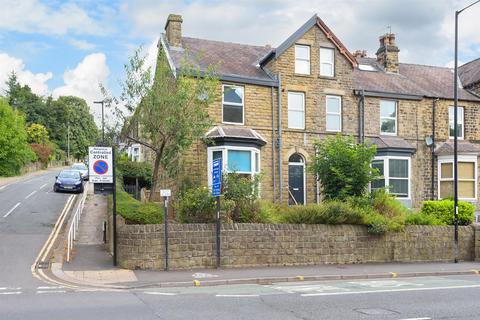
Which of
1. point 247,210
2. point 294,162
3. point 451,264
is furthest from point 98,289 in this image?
point 294,162

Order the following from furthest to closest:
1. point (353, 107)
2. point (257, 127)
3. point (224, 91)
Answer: point (353, 107) < point (257, 127) < point (224, 91)

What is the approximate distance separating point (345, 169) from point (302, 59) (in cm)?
732

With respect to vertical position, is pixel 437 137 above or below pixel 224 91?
below

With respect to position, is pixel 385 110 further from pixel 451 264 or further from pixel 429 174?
pixel 451 264

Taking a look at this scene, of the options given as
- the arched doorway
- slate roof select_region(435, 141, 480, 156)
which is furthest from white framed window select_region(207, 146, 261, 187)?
slate roof select_region(435, 141, 480, 156)

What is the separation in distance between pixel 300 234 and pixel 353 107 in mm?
11441

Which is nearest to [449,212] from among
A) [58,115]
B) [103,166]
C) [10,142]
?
[103,166]

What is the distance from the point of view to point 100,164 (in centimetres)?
1536

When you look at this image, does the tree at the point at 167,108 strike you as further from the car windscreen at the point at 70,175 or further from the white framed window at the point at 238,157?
the car windscreen at the point at 70,175

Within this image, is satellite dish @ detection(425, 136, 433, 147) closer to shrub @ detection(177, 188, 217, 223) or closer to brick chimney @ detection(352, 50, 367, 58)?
brick chimney @ detection(352, 50, 367, 58)

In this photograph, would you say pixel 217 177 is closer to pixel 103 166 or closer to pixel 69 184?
pixel 103 166

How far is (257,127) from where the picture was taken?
81.3 feet

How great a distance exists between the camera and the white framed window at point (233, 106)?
2434cm

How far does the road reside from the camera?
919 centimetres
